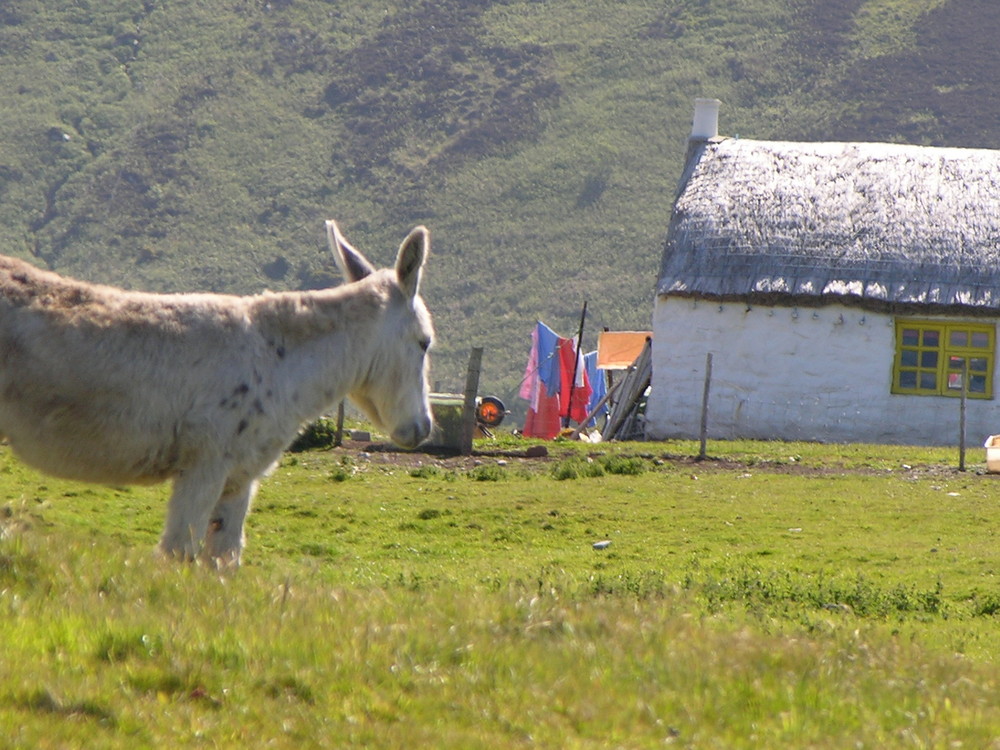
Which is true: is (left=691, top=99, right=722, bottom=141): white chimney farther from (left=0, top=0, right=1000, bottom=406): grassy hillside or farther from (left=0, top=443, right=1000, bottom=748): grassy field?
(left=0, top=0, right=1000, bottom=406): grassy hillside

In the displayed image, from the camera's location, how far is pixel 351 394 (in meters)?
7.90

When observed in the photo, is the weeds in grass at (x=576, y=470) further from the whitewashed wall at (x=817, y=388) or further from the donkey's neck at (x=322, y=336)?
the donkey's neck at (x=322, y=336)

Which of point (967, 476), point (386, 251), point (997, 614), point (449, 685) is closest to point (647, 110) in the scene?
point (386, 251)

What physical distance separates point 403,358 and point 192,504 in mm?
1490

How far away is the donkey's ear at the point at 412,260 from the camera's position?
301 inches

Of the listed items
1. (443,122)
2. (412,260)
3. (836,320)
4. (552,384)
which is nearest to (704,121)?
(836,320)

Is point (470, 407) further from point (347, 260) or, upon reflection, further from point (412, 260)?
point (412, 260)

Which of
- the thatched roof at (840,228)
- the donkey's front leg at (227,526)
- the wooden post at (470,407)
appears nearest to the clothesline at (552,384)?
the thatched roof at (840,228)

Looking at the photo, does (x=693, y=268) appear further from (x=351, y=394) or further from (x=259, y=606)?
(x=259, y=606)

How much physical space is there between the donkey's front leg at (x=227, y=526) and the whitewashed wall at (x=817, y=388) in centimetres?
1909

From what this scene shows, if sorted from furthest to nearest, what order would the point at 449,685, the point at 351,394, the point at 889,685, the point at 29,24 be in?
the point at 29,24 < the point at 351,394 < the point at 889,685 < the point at 449,685

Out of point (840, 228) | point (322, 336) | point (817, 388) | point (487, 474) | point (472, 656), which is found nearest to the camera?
point (472, 656)

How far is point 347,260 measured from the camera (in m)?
8.18

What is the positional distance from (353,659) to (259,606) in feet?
2.68
